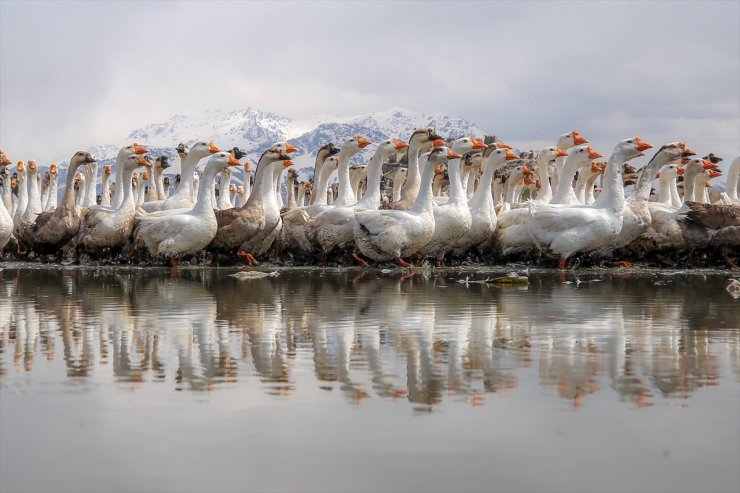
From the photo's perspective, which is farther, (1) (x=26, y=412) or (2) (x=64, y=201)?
(2) (x=64, y=201)

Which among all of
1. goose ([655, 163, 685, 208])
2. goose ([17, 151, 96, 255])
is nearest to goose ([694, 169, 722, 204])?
goose ([655, 163, 685, 208])

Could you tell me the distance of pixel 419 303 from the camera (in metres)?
12.1

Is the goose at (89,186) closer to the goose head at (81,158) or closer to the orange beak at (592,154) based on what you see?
the goose head at (81,158)

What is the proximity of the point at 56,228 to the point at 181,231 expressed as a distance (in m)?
3.78

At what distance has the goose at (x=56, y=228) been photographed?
22.0 metres

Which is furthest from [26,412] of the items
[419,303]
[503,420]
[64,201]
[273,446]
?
[64,201]

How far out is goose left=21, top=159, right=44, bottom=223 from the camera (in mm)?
25802

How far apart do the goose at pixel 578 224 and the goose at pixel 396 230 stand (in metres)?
2.00

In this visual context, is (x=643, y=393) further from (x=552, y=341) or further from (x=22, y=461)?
(x=22, y=461)

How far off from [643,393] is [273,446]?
2.42 meters

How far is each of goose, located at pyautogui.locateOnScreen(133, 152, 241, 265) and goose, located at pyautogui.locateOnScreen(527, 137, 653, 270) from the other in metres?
6.03

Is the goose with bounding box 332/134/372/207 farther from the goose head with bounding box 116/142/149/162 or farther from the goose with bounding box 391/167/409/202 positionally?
the goose head with bounding box 116/142/149/162

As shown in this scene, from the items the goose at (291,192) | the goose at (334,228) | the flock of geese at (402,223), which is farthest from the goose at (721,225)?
the goose at (291,192)

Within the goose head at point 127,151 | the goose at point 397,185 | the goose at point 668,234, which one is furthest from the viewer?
the goose at point 397,185
